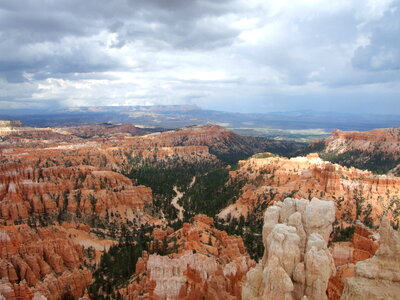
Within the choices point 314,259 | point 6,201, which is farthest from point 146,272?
point 6,201

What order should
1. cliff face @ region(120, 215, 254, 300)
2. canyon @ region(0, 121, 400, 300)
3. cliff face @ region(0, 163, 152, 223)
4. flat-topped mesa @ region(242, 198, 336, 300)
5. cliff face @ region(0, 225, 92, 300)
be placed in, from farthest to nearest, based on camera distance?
1. cliff face @ region(0, 163, 152, 223)
2. cliff face @ region(0, 225, 92, 300)
3. cliff face @ region(120, 215, 254, 300)
4. canyon @ region(0, 121, 400, 300)
5. flat-topped mesa @ region(242, 198, 336, 300)

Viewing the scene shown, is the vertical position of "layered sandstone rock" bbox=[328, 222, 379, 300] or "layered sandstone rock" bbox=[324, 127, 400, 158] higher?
"layered sandstone rock" bbox=[324, 127, 400, 158]

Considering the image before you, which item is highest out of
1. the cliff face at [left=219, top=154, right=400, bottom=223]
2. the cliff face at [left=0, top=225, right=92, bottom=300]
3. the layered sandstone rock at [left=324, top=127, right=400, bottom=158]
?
the layered sandstone rock at [left=324, top=127, right=400, bottom=158]

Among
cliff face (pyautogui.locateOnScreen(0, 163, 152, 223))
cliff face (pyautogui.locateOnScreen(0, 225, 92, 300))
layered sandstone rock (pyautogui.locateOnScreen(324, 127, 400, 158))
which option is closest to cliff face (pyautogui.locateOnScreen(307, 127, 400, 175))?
layered sandstone rock (pyautogui.locateOnScreen(324, 127, 400, 158))

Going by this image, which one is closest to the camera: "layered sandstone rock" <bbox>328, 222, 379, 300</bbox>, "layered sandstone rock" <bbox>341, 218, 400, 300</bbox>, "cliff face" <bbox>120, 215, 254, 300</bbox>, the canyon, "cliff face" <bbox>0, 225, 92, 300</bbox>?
"layered sandstone rock" <bbox>341, 218, 400, 300</bbox>

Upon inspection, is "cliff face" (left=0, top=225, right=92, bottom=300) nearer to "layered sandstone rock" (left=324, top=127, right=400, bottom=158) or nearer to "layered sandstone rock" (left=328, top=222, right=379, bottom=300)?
"layered sandstone rock" (left=328, top=222, right=379, bottom=300)

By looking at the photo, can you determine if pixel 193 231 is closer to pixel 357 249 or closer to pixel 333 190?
pixel 357 249
